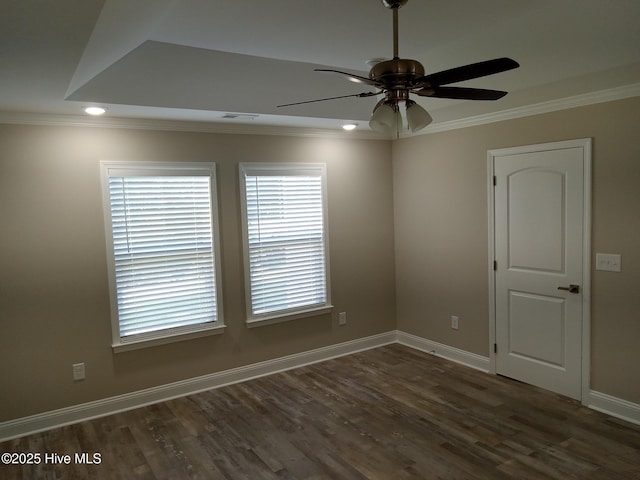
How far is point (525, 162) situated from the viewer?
3986 millimetres

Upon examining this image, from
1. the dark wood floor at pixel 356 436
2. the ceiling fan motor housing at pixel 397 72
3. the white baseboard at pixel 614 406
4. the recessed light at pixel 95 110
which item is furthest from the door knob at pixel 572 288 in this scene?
the recessed light at pixel 95 110

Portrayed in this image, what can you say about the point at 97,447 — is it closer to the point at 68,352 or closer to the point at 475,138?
the point at 68,352

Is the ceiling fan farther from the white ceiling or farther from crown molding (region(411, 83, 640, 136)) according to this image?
crown molding (region(411, 83, 640, 136))

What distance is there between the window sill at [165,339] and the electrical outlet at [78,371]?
263mm

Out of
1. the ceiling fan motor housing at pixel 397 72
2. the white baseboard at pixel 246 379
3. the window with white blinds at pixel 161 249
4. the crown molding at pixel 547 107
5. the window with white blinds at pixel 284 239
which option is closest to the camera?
the ceiling fan motor housing at pixel 397 72

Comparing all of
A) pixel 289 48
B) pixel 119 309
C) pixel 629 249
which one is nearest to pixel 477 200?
pixel 629 249

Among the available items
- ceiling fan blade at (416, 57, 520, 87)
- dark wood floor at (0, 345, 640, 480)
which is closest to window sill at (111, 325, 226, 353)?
dark wood floor at (0, 345, 640, 480)

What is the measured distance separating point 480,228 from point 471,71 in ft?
9.02

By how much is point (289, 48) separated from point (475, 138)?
2.19 m

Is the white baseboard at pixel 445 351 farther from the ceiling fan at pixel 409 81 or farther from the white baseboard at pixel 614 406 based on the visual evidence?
the ceiling fan at pixel 409 81

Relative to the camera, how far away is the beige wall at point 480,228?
338 cm

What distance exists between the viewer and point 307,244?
4777 millimetres

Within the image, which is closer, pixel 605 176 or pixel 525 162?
pixel 605 176

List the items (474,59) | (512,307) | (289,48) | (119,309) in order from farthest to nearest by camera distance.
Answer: (512,307), (119,309), (474,59), (289,48)
